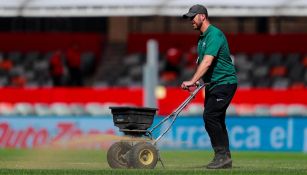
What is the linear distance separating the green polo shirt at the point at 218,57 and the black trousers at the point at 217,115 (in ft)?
0.37

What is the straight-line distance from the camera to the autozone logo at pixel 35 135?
91.6 ft

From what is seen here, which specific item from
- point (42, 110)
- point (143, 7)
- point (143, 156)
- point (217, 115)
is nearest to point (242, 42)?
point (143, 7)

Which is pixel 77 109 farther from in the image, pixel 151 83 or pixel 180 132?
pixel 180 132

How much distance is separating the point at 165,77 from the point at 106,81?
2.39 meters

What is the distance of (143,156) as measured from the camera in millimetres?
15375

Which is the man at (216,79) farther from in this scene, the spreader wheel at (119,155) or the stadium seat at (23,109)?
the stadium seat at (23,109)

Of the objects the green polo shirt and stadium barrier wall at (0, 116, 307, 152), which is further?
stadium barrier wall at (0, 116, 307, 152)

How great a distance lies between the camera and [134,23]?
40000 millimetres

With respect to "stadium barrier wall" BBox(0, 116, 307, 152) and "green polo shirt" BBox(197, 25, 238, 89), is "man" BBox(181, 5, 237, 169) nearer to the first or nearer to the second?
"green polo shirt" BBox(197, 25, 238, 89)

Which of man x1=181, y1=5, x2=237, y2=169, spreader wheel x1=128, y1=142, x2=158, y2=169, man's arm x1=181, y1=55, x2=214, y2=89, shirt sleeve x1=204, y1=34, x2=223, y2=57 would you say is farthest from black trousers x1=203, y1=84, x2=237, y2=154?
spreader wheel x1=128, y1=142, x2=158, y2=169

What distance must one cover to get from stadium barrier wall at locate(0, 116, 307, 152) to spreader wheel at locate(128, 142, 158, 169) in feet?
33.7

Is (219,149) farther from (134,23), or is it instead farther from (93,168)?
(134,23)

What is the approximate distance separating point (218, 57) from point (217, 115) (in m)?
0.76

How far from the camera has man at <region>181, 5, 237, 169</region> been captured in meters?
15.6
